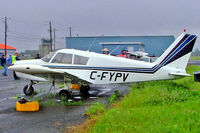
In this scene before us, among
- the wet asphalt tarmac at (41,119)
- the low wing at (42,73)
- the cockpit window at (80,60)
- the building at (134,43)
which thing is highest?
the building at (134,43)

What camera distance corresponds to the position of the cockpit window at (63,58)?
1002 centimetres

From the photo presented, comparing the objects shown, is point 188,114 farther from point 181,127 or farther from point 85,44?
point 85,44

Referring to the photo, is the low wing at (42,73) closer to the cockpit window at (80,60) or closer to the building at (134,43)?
the cockpit window at (80,60)

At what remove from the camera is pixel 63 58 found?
10055mm

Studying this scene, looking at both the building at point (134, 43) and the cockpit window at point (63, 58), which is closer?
the cockpit window at point (63, 58)

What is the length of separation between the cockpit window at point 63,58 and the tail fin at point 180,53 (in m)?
3.86

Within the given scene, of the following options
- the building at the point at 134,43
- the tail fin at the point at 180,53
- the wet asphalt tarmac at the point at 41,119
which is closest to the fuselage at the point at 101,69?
the tail fin at the point at 180,53

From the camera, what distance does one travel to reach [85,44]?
6338cm

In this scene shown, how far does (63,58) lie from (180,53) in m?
5.18

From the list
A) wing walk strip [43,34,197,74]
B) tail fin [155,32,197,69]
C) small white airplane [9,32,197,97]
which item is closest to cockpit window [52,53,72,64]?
small white airplane [9,32,197,97]

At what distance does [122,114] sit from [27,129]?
7.70ft

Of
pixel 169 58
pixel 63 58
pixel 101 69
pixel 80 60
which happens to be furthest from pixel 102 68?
pixel 169 58

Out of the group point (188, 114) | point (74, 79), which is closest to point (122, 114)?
point (188, 114)

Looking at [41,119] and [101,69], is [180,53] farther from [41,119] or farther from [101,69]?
[41,119]
